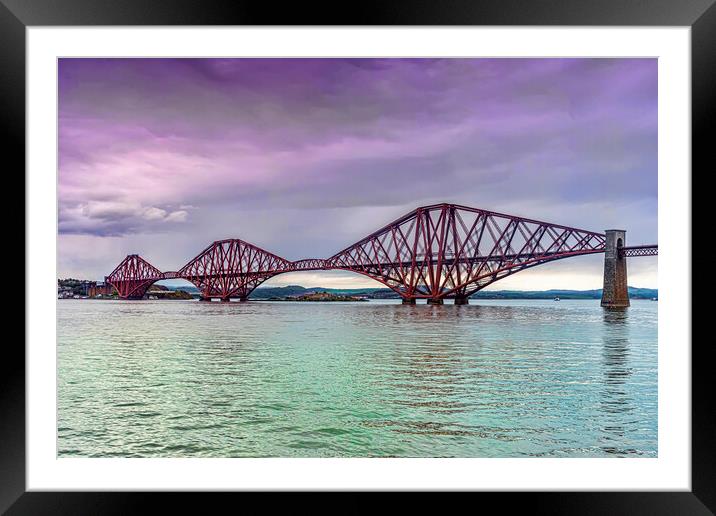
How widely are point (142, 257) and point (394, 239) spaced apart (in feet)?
71.0

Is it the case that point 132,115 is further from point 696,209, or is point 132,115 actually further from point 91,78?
point 696,209

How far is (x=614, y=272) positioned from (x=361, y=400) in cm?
3441

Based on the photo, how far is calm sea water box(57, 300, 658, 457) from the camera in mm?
5570

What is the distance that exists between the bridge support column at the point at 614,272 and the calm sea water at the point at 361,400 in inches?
975

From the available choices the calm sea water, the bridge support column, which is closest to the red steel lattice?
the bridge support column

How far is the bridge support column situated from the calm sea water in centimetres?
2477

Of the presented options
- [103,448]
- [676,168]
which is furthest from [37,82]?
[676,168]

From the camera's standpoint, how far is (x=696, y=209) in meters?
3.12
